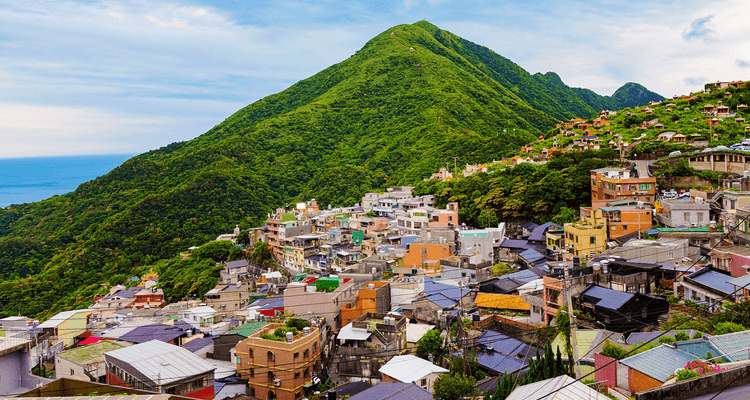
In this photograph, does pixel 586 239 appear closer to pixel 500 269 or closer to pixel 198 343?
pixel 500 269

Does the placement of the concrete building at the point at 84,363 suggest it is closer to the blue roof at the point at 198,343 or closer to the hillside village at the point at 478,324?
the hillside village at the point at 478,324

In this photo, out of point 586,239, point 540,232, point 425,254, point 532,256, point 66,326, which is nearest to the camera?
point 586,239

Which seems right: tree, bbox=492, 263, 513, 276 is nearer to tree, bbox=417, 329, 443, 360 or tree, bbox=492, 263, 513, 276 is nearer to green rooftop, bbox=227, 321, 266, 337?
tree, bbox=417, 329, 443, 360

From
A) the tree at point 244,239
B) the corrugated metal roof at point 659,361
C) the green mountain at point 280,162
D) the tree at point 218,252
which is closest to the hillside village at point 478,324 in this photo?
the corrugated metal roof at point 659,361

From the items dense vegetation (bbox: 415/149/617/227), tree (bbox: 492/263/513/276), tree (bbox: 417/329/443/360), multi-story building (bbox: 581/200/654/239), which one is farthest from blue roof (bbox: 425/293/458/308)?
dense vegetation (bbox: 415/149/617/227)

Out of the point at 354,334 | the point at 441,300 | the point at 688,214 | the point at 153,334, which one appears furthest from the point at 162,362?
the point at 688,214
